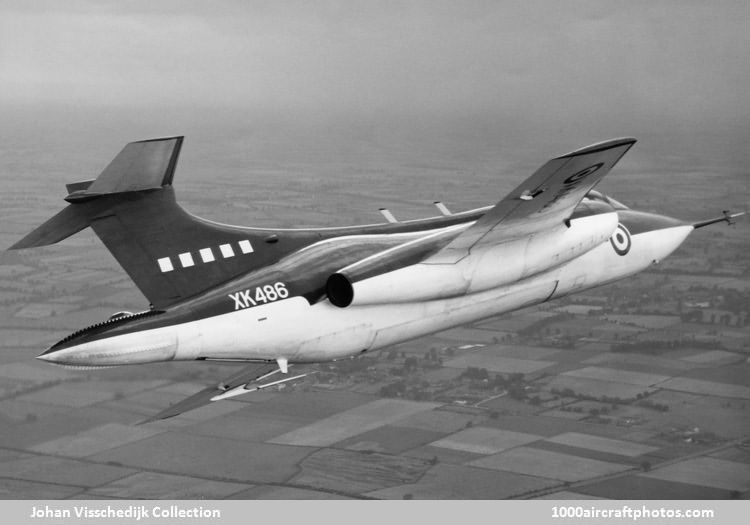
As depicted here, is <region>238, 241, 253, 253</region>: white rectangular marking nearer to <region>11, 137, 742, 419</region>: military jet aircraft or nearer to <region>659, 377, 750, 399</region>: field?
<region>11, 137, 742, 419</region>: military jet aircraft

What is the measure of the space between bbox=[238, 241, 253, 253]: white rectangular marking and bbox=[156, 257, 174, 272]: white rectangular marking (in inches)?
57.4

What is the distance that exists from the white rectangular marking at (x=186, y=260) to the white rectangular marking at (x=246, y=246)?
40.6 inches

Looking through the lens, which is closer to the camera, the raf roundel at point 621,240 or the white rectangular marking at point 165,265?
the white rectangular marking at point 165,265

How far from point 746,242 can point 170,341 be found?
247 feet

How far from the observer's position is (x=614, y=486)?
157ft

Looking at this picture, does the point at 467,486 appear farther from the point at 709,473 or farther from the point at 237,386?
the point at 237,386

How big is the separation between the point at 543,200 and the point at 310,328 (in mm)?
5205

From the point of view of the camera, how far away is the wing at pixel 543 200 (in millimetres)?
18156

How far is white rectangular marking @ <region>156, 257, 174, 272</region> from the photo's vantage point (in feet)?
64.8

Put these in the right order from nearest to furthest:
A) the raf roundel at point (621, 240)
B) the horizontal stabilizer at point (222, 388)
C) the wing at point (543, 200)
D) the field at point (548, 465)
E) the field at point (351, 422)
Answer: the wing at point (543, 200) < the horizontal stabilizer at point (222, 388) < the raf roundel at point (621, 240) < the field at point (548, 465) < the field at point (351, 422)

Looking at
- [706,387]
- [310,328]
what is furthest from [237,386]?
[706,387]

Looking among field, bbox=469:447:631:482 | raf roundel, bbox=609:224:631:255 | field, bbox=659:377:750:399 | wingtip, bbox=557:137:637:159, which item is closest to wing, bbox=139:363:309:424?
wingtip, bbox=557:137:637:159

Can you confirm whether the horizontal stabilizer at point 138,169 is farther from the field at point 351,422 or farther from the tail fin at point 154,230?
the field at point 351,422

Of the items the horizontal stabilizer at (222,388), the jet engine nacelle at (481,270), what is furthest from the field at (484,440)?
the horizontal stabilizer at (222,388)
